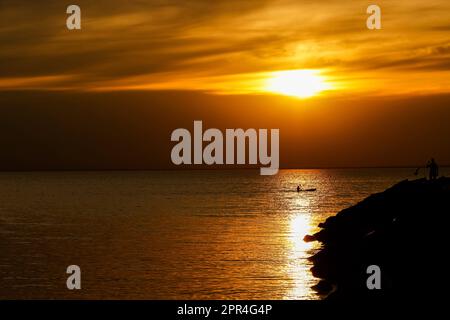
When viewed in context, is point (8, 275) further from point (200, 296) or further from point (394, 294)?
point (394, 294)

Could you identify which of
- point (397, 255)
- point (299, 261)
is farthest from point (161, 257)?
point (397, 255)

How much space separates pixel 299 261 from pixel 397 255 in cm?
1679

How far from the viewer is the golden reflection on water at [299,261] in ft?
107

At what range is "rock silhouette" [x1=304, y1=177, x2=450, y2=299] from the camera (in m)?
22.9

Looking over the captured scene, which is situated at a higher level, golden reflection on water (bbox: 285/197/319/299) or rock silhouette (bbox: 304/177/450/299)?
rock silhouette (bbox: 304/177/450/299)

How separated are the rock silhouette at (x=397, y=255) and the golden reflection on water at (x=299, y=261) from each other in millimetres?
663

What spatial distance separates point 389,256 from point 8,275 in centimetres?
2264

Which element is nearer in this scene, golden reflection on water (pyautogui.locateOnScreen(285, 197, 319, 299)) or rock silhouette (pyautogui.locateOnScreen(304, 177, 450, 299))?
rock silhouette (pyautogui.locateOnScreen(304, 177, 450, 299))

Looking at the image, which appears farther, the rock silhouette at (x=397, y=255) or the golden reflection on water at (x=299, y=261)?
the golden reflection on water at (x=299, y=261)

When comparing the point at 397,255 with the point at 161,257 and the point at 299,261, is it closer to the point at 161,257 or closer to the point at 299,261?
the point at 299,261

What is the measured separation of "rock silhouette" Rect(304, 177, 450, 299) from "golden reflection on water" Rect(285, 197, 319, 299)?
66cm

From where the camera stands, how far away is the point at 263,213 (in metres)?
91.9

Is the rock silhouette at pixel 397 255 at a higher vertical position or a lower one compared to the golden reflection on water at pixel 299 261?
higher
